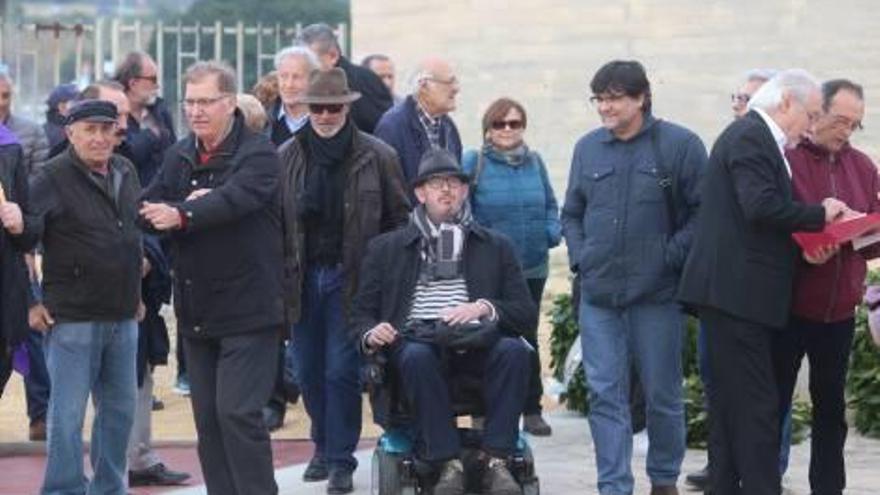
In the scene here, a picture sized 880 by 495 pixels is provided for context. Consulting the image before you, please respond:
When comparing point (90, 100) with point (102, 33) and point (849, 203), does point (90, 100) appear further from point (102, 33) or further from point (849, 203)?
point (102, 33)

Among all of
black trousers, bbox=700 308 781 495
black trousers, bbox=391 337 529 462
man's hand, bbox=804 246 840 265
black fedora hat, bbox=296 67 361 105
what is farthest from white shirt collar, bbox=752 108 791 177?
black fedora hat, bbox=296 67 361 105

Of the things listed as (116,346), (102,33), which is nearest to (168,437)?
(116,346)

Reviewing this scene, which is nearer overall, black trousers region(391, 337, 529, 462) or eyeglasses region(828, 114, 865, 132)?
eyeglasses region(828, 114, 865, 132)

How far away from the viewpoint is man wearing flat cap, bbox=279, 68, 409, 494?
1083cm

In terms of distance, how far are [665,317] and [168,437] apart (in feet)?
12.0

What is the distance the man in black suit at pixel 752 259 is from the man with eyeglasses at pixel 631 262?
74cm

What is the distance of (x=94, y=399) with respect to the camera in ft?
33.4

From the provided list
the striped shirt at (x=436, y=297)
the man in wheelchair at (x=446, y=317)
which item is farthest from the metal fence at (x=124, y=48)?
the striped shirt at (x=436, y=297)

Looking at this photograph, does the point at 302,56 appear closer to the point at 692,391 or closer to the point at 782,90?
the point at 692,391

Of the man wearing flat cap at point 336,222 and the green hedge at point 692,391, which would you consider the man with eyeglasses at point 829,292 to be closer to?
the green hedge at point 692,391

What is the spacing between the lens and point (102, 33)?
2309 cm

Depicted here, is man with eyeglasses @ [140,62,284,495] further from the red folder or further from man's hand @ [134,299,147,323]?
the red folder

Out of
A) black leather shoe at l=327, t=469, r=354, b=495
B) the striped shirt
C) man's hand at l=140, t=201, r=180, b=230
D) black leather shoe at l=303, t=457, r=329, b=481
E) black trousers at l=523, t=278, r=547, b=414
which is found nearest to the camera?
man's hand at l=140, t=201, r=180, b=230

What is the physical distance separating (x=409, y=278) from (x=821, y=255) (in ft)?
6.91
